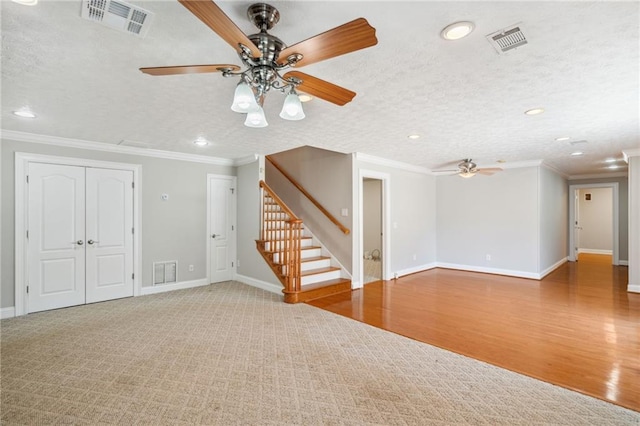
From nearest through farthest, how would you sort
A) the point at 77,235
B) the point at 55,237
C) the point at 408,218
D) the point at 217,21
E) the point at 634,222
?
the point at 217,21 < the point at 55,237 < the point at 77,235 < the point at 634,222 < the point at 408,218

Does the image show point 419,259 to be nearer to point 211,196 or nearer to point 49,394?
point 211,196

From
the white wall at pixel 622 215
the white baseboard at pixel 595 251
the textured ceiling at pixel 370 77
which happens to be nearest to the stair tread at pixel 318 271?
the textured ceiling at pixel 370 77

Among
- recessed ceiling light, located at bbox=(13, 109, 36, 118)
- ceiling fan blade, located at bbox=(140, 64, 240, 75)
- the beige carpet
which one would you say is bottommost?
the beige carpet

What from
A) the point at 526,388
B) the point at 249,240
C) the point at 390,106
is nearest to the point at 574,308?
the point at 526,388

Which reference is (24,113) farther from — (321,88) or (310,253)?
(310,253)

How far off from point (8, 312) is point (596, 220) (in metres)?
15.0

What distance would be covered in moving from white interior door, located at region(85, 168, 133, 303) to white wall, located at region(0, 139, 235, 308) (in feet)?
0.72

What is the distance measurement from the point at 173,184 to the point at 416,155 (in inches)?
176

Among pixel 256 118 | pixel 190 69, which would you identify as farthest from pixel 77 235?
pixel 190 69

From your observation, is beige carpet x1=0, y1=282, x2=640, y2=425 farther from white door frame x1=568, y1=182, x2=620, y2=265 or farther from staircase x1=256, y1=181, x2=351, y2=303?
white door frame x1=568, y1=182, x2=620, y2=265

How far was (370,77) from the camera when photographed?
7.92 ft

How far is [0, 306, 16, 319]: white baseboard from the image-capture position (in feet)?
13.3

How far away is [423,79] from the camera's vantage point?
247 cm

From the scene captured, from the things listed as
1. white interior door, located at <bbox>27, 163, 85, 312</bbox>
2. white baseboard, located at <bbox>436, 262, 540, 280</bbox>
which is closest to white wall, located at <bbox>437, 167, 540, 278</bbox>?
white baseboard, located at <bbox>436, 262, 540, 280</bbox>
